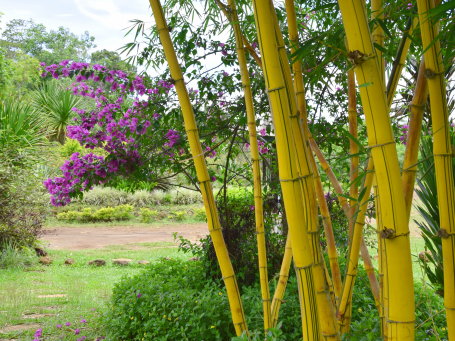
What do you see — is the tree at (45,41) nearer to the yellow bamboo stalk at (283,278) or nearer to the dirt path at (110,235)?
the dirt path at (110,235)

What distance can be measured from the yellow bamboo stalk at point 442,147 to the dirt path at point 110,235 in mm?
7500

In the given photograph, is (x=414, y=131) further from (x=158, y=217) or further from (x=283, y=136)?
(x=158, y=217)

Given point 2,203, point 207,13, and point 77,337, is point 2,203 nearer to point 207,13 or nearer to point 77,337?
point 77,337

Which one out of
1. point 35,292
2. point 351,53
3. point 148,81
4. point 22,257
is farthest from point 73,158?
point 22,257

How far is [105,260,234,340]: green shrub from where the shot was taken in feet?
9.05

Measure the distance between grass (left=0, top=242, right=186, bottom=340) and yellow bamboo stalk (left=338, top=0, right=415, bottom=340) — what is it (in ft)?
10.8

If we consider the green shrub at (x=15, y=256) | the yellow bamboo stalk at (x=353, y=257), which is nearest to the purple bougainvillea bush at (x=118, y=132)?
the yellow bamboo stalk at (x=353, y=257)

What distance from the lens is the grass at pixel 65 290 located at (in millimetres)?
4113

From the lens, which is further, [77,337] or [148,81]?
[77,337]

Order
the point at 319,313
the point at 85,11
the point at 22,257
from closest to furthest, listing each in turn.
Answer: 1. the point at 319,313
2. the point at 22,257
3. the point at 85,11

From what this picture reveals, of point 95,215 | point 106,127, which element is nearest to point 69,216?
point 95,215

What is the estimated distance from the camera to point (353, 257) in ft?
4.90

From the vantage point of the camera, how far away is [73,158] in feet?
12.2

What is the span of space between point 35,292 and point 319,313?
484 centimetres
